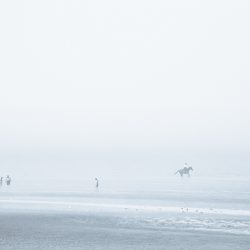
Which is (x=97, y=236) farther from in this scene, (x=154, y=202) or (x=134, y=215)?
(x=154, y=202)

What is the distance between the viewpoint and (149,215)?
52562 millimetres

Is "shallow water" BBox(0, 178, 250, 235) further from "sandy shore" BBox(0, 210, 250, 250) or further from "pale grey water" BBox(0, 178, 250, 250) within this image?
"sandy shore" BBox(0, 210, 250, 250)

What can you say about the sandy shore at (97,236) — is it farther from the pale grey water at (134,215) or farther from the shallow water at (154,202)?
the shallow water at (154,202)

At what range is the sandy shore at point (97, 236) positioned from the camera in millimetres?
38812

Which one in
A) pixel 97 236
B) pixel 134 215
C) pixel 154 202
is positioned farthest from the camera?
pixel 154 202

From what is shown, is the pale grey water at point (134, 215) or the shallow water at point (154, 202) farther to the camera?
the shallow water at point (154, 202)

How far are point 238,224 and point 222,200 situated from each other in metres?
16.8

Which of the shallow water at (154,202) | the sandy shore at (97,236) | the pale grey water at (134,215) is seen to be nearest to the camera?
the sandy shore at (97,236)

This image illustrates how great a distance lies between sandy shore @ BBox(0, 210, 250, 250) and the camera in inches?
1528

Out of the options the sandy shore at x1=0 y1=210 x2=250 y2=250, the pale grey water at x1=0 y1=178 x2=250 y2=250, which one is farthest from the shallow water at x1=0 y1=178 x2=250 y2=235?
the sandy shore at x1=0 y1=210 x2=250 y2=250

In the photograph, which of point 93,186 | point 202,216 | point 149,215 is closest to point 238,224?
point 202,216

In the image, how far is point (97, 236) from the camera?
140 ft

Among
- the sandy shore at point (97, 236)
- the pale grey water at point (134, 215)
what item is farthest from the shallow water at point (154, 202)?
the sandy shore at point (97, 236)

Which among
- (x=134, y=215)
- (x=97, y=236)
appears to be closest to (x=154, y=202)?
(x=134, y=215)
